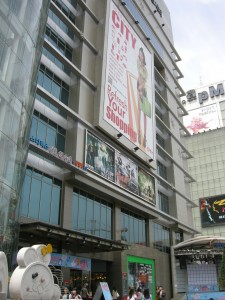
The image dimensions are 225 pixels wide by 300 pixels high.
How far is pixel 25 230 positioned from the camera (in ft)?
69.3

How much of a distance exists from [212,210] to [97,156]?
55864 millimetres

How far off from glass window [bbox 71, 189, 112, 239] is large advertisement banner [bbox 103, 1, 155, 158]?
6467 mm

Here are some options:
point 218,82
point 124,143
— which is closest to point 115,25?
point 124,143

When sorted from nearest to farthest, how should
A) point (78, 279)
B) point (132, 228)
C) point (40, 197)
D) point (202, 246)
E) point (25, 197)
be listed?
point (25, 197) < point (40, 197) < point (78, 279) < point (132, 228) < point (202, 246)

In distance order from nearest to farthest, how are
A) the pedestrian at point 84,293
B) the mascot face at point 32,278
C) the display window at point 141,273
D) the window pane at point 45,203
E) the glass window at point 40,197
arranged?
the mascot face at point 32,278
the glass window at point 40,197
the window pane at point 45,203
the pedestrian at point 84,293
the display window at point 141,273

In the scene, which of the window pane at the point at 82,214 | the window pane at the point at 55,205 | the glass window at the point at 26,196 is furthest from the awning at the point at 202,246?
the glass window at the point at 26,196

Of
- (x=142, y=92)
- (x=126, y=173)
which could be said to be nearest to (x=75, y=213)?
(x=126, y=173)

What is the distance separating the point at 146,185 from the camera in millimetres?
36031

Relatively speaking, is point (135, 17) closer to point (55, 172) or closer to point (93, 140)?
point (93, 140)

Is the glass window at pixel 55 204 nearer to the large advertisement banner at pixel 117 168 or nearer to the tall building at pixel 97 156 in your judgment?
the tall building at pixel 97 156

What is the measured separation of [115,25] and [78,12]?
3.86 meters

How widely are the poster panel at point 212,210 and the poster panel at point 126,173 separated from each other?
47005 mm

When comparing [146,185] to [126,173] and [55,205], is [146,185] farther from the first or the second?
[55,205]

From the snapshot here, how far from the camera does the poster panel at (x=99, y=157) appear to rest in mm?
28375
